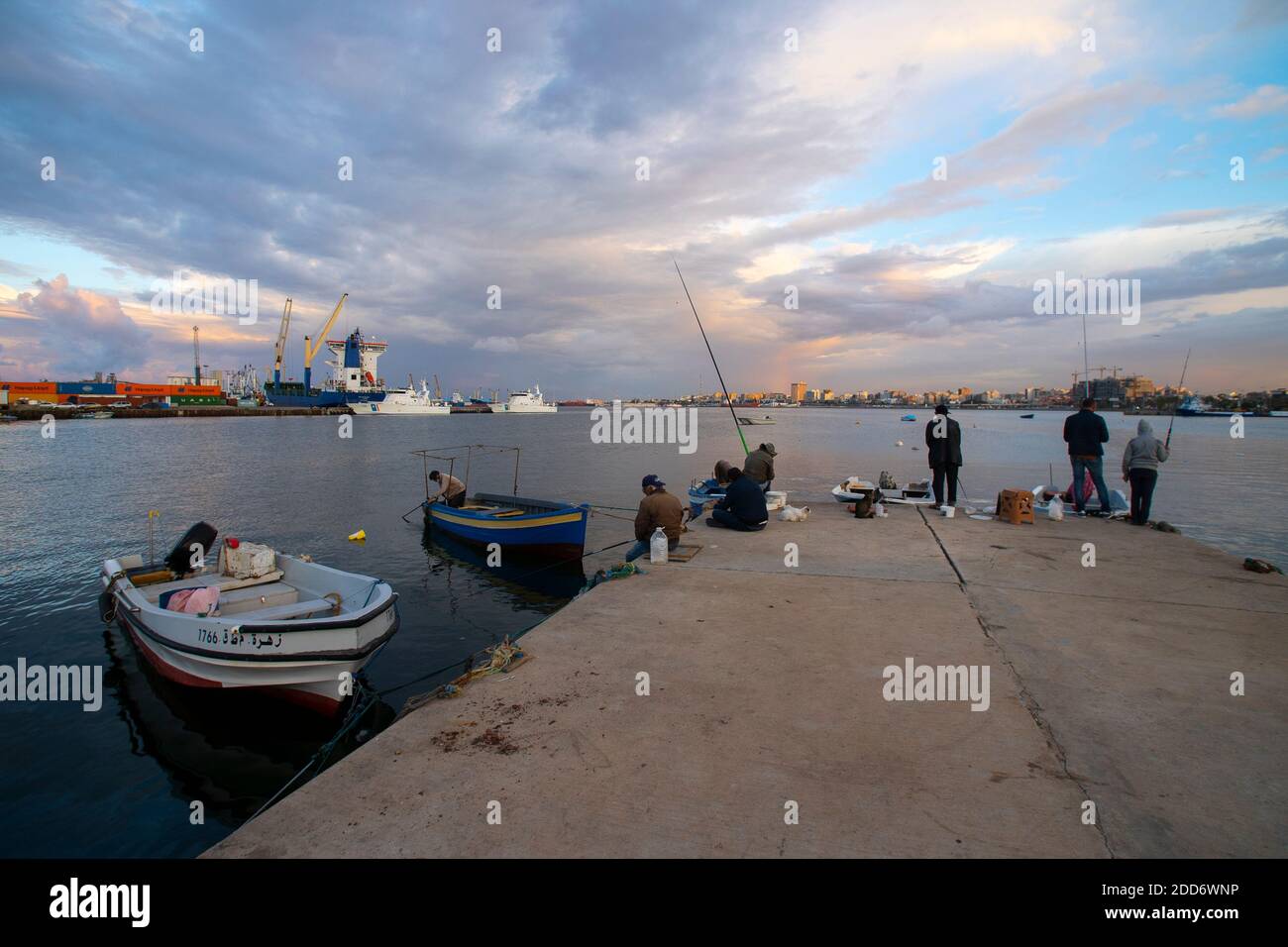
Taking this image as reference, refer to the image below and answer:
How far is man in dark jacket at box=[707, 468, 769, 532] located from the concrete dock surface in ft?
12.3

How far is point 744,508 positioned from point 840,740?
23.7 feet

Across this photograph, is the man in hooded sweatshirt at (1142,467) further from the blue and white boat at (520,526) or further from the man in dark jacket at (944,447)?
the blue and white boat at (520,526)

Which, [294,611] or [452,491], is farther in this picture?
[452,491]

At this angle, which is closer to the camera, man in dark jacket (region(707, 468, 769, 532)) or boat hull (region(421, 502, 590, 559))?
man in dark jacket (region(707, 468, 769, 532))

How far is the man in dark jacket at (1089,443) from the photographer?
11.5 m

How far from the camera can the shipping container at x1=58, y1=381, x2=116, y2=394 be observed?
134500 mm

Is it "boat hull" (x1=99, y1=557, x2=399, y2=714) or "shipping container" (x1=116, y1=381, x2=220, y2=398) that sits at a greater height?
"shipping container" (x1=116, y1=381, x2=220, y2=398)

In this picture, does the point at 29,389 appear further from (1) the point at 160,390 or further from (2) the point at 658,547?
(2) the point at 658,547

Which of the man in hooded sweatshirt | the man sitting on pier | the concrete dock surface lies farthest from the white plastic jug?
the man sitting on pier

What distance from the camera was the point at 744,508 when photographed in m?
11.1

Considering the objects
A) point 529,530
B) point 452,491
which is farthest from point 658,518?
point 452,491

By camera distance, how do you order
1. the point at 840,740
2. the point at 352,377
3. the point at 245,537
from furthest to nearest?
the point at 352,377 < the point at 245,537 < the point at 840,740

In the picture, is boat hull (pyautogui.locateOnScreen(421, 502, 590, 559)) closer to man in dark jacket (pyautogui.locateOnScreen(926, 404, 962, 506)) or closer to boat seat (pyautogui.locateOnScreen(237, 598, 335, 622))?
boat seat (pyautogui.locateOnScreen(237, 598, 335, 622))
